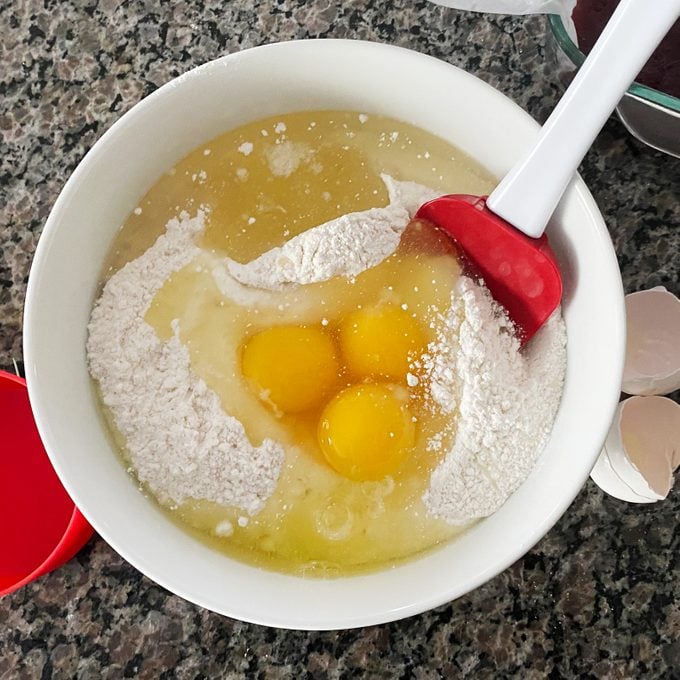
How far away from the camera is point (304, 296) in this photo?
46.8 inches

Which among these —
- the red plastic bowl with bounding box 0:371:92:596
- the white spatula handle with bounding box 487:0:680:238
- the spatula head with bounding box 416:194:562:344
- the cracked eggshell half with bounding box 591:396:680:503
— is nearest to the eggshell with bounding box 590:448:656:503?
the cracked eggshell half with bounding box 591:396:680:503

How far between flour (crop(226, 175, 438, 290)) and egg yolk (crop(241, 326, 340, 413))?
8 cm

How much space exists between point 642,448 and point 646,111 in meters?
0.50

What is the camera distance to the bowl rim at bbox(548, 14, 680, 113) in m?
1.00

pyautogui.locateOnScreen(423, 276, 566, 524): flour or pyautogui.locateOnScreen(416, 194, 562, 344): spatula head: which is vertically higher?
pyautogui.locateOnScreen(416, 194, 562, 344): spatula head

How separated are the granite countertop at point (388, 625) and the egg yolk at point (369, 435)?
259 mm

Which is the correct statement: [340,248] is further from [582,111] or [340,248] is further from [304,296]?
[582,111]

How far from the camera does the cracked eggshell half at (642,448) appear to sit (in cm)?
117

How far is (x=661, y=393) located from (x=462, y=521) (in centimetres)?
38

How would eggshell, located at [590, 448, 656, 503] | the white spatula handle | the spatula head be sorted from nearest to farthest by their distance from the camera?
the white spatula handle, the spatula head, eggshell, located at [590, 448, 656, 503]

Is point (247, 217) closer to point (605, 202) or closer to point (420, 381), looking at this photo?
point (420, 381)

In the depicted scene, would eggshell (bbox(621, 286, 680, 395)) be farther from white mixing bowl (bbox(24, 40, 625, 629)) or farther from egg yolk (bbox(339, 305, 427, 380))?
egg yolk (bbox(339, 305, 427, 380))

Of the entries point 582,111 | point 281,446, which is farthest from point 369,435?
point 582,111

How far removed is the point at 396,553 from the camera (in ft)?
3.74
